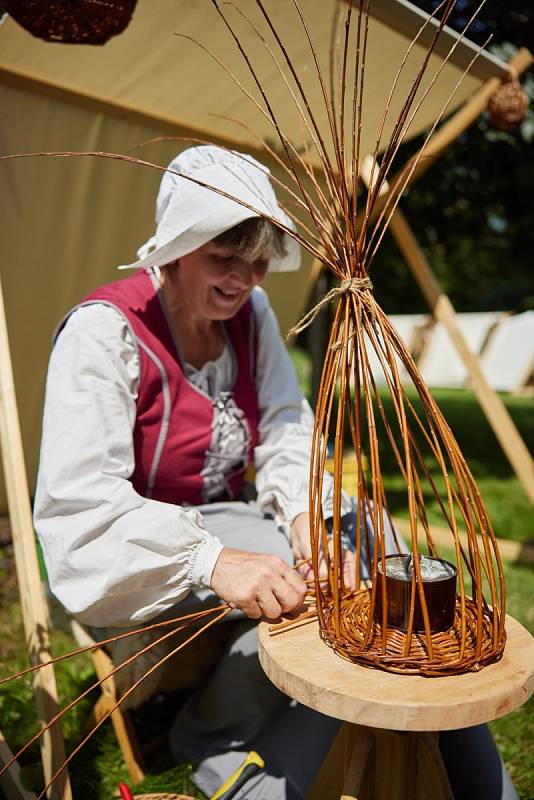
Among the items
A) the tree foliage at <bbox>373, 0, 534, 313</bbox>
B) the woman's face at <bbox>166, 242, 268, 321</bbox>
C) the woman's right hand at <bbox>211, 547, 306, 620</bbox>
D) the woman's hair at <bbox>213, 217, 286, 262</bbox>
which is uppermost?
the tree foliage at <bbox>373, 0, 534, 313</bbox>

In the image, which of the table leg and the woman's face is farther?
the woman's face

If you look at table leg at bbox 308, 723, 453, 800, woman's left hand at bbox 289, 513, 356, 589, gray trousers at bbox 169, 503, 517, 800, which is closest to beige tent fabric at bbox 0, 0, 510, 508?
gray trousers at bbox 169, 503, 517, 800

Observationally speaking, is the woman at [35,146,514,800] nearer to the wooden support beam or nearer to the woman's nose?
the woman's nose

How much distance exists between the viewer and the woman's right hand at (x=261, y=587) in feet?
4.24

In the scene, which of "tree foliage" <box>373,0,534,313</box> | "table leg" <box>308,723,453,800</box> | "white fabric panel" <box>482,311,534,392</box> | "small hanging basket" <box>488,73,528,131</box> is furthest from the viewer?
"white fabric panel" <box>482,311,534,392</box>

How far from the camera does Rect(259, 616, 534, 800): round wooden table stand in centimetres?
102

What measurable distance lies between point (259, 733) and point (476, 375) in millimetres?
2215

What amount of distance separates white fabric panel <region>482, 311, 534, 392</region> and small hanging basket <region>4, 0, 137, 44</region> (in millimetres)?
10530

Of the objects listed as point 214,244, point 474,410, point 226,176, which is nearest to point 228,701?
point 214,244

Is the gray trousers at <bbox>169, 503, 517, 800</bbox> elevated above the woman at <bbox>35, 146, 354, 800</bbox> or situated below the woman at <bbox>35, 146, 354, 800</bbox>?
below

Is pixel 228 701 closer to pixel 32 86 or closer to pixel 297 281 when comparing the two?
pixel 32 86

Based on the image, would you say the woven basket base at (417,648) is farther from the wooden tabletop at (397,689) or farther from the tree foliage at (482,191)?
the tree foliage at (482,191)

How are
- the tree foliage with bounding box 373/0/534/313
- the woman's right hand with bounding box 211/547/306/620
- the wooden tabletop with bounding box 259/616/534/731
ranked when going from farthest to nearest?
the tree foliage with bounding box 373/0/534/313, the woman's right hand with bounding box 211/547/306/620, the wooden tabletop with bounding box 259/616/534/731

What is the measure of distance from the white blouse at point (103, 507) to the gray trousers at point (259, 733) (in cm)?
21
